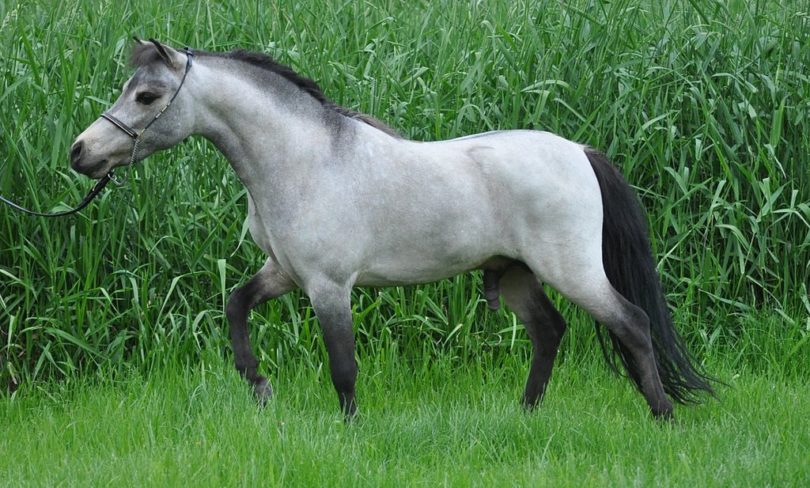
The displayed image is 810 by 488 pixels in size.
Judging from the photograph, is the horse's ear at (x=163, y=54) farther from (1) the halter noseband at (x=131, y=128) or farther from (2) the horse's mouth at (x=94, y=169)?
(2) the horse's mouth at (x=94, y=169)

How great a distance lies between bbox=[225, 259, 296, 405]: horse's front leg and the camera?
4.70 m

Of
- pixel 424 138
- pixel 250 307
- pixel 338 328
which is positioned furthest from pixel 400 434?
pixel 424 138

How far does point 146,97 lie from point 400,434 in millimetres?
1652

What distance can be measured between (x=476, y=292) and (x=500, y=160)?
130cm

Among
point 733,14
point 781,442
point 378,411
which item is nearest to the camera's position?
point 781,442

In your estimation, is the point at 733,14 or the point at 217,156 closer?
the point at 217,156

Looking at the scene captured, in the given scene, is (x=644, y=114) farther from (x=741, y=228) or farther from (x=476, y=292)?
(x=476, y=292)

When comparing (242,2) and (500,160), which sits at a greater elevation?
(242,2)

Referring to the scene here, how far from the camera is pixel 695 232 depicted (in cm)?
624

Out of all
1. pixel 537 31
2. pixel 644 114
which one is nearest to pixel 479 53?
pixel 537 31

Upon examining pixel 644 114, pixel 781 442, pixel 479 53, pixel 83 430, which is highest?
pixel 479 53

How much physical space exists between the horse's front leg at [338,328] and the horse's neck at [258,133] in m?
0.45

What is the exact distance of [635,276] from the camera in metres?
4.98

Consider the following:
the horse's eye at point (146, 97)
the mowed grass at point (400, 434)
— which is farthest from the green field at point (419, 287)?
the horse's eye at point (146, 97)
